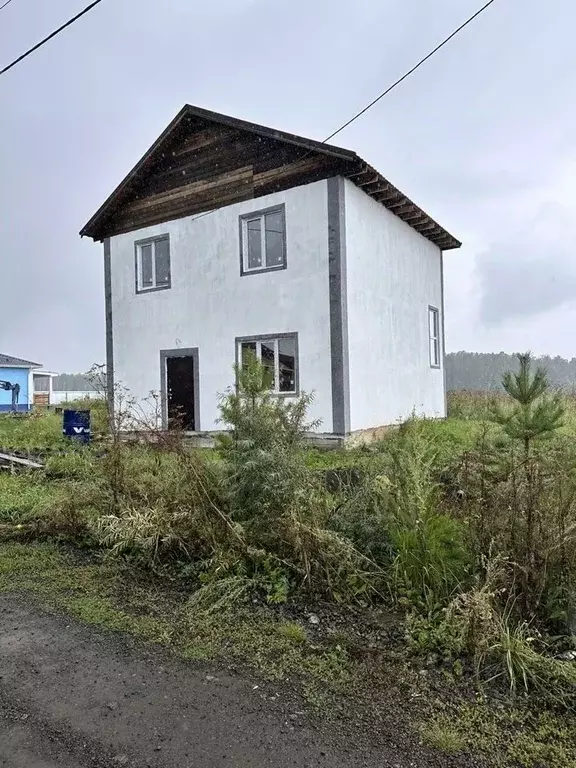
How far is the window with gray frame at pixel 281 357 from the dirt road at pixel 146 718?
7744 mm

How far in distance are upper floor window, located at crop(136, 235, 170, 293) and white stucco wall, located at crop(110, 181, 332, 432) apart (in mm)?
188

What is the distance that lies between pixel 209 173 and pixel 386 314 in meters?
5.17

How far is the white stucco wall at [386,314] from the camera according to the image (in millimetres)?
10312

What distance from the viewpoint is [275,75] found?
1072 centimetres

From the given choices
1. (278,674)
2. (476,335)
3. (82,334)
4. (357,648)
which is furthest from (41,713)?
(82,334)

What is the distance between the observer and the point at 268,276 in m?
10.9

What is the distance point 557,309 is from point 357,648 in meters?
17.9

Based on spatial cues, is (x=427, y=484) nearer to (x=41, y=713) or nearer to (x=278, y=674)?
(x=278, y=674)

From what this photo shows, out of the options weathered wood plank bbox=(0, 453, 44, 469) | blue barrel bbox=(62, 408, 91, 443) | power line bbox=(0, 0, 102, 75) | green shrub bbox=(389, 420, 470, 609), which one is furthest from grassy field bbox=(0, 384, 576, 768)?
blue barrel bbox=(62, 408, 91, 443)

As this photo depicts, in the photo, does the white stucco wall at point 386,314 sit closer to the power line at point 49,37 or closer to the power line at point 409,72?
the power line at point 409,72

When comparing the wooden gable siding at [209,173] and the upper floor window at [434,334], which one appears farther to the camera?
the upper floor window at [434,334]

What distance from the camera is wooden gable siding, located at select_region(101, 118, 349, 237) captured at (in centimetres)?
1050

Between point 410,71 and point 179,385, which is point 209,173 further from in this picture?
point 410,71

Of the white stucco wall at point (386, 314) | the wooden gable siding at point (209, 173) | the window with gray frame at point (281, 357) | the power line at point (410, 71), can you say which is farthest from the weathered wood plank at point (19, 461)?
the power line at point (410, 71)
